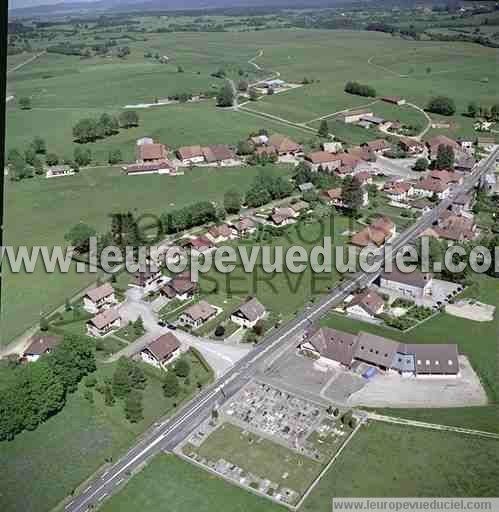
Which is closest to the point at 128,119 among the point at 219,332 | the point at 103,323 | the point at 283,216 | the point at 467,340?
the point at 283,216

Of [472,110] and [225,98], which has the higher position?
[225,98]

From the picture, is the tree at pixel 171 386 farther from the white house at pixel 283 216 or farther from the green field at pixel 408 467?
the white house at pixel 283 216

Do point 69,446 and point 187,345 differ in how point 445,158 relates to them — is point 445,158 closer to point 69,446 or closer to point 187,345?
point 187,345

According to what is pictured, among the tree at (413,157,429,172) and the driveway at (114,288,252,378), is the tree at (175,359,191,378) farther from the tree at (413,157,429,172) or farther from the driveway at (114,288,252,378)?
the tree at (413,157,429,172)

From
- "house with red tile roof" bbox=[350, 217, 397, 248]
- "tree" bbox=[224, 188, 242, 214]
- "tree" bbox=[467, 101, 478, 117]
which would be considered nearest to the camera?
"house with red tile roof" bbox=[350, 217, 397, 248]

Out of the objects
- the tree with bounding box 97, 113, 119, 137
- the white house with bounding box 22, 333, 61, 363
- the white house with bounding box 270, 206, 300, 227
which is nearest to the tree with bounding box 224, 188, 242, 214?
the white house with bounding box 270, 206, 300, 227

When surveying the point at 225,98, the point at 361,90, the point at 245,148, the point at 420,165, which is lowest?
the point at 420,165

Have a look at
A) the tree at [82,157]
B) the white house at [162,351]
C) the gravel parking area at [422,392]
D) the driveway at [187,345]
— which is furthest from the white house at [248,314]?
the tree at [82,157]
